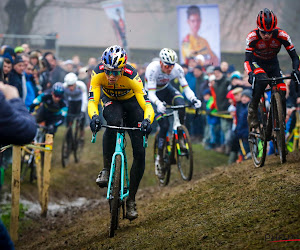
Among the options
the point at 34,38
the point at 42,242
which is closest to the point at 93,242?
the point at 42,242

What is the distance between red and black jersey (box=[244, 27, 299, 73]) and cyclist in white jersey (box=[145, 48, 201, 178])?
169 cm

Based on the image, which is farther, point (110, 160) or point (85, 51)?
point (85, 51)

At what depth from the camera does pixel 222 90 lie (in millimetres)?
15859

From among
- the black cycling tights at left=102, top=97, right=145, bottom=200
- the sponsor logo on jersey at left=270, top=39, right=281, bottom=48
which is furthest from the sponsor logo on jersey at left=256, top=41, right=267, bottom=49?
the black cycling tights at left=102, top=97, right=145, bottom=200

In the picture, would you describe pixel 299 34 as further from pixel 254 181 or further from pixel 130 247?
pixel 130 247

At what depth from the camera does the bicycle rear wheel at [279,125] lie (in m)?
8.62

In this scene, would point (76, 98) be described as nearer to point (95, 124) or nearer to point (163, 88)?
point (163, 88)

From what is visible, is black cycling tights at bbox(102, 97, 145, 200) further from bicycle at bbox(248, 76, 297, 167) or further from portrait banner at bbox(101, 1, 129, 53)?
portrait banner at bbox(101, 1, 129, 53)

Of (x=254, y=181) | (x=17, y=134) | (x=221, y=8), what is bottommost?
(x=254, y=181)

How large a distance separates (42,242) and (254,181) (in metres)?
3.71

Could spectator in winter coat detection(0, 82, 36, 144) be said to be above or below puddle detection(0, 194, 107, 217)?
above

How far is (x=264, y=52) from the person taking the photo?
9.18m

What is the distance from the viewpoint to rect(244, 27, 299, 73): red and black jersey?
888 centimetres

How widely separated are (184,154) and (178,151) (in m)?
0.22
